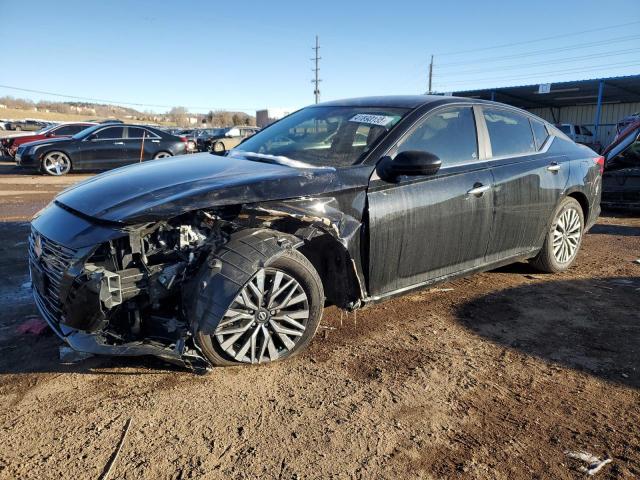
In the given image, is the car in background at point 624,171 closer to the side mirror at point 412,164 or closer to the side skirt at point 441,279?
the side skirt at point 441,279

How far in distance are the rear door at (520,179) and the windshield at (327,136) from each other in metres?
1.03

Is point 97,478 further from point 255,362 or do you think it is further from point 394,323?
point 394,323

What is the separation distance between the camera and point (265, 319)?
2.96 m

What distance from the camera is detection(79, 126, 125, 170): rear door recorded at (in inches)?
547

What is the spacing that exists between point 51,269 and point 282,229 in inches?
54.7

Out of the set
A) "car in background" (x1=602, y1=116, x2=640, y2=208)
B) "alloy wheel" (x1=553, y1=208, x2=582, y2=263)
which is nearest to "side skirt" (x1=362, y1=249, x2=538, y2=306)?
"alloy wheel" (x1=553, y1=208, x2=582, y2=263)

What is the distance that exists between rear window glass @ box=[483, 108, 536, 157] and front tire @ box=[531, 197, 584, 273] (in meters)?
0.76

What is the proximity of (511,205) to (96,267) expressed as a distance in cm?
323

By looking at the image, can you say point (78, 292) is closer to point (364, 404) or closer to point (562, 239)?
point (364, 404)

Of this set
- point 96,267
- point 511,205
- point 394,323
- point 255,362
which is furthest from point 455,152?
point 96,267

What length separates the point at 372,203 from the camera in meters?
3.28

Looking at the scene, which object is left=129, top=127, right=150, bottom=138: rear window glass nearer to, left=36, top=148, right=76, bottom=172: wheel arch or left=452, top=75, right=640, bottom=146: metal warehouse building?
left=36, top=148, right=76, bottom=172: wheel arch

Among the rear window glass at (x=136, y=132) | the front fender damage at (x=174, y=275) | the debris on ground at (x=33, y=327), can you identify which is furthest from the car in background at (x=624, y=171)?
the rear window glass at (x=136, y=132)

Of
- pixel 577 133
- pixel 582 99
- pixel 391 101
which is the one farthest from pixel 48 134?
pixel 582 99
